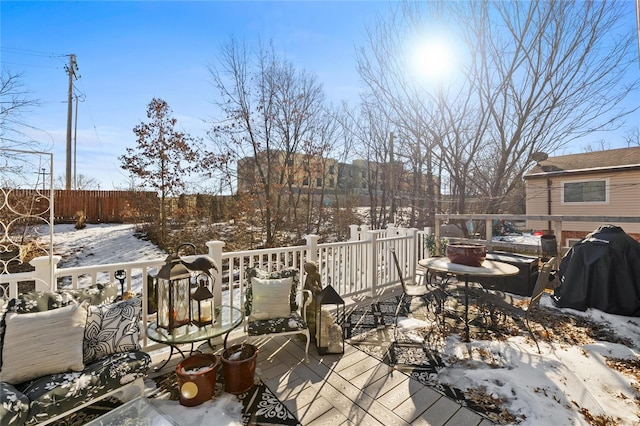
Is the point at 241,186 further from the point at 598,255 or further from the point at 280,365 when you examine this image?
the point at 598,255

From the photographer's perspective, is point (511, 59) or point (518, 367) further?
point (511, 59)

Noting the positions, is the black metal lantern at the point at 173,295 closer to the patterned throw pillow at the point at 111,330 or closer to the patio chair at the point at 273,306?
the patterned throw pillow at the point at 111,330

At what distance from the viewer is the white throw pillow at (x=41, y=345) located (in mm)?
1703

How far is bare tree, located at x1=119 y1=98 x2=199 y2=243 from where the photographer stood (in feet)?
26.7

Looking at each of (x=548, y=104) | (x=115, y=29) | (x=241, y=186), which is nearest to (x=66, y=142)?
(x=241, y=186)

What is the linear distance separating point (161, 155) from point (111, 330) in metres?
7.43

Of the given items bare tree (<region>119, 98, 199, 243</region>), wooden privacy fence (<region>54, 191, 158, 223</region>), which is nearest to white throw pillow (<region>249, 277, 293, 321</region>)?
bare tree (<region>119, 98, 199, 243</region>)

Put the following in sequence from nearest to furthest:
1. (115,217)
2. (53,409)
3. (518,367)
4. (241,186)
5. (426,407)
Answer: (53,409) < (426,407) < (518,367) < (241,186) < (115,217)

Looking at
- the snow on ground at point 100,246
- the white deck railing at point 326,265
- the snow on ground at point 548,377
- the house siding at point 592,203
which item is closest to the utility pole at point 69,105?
the snow on ground at point 100,246

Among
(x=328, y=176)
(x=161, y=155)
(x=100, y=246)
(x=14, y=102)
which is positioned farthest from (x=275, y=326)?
(x=100, y=246)

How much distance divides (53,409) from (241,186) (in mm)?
7530

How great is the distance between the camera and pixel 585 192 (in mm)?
10258

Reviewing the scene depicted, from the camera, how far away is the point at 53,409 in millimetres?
1586

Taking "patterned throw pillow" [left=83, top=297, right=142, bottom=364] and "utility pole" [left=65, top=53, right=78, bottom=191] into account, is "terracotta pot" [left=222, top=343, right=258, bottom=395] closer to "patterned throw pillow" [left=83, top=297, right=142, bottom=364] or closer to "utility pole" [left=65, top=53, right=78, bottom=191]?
"patterned throw pillow" [left=83, top=297, right=142, bottom=364]
